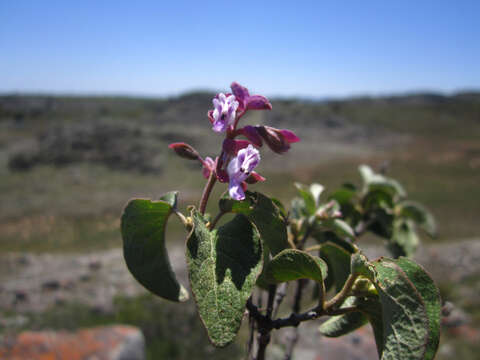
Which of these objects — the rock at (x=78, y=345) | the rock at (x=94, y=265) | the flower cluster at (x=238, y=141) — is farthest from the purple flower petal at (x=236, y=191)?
the rock at (x=94, y=265)

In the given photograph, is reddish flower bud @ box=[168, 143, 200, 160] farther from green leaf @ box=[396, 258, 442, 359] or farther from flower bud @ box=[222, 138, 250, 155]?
green leaf @ box=[396, 258, 442, 359]

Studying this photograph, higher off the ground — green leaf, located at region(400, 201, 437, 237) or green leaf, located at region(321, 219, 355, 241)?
green leaf, located at region(321, 219, 355, 241)

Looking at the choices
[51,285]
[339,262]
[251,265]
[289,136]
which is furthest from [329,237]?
[51,285]

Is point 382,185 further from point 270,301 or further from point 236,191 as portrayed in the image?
point 236,191

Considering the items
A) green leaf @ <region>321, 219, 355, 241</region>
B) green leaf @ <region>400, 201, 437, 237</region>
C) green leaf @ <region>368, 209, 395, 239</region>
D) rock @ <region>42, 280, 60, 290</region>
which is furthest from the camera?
rock @ <region>42, 280, 60, 290</region>

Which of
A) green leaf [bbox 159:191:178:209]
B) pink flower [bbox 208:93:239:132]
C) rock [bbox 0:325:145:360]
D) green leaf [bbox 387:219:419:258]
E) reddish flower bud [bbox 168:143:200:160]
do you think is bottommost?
rock [bbox 0:325:145:360]

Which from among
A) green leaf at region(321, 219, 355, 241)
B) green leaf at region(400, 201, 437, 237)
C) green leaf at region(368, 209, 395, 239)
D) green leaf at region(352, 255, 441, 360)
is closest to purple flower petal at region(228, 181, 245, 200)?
green leaf at region(352, 255, 441, 360)

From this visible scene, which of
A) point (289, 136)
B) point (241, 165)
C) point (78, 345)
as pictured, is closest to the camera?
point (241, 165)
